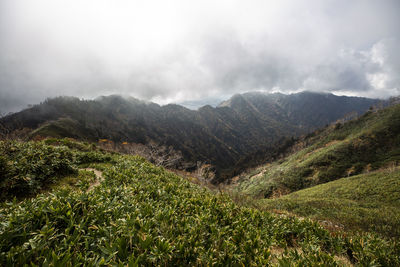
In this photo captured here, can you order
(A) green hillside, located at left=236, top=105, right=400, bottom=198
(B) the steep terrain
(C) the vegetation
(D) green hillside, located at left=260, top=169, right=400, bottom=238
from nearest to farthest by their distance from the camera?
(C) the vegetation < (D) green hillside, located at left=260, top=169, right=400, bottom=238 < (B) the steep terrain < (A) green hillside, located at left=236, top=105, right=400, bottom=198

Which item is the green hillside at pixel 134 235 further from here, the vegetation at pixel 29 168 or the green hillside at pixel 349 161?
the green hillside at pixel 349 161

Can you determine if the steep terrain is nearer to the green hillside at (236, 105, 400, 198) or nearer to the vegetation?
the green hillside at (236, 105, 400, 198)

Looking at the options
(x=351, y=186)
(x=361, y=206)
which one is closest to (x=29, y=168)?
(x=361, y=206)

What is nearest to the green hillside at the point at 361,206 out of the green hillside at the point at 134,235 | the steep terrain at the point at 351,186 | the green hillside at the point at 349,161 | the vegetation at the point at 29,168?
the steep terrain at the point at 351,186

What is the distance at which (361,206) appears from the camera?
53.2 ft

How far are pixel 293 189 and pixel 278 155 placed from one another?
297 ft

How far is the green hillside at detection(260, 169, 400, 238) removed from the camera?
10869 millimetres

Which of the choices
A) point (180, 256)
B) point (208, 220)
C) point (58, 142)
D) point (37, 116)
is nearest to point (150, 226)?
point (180, 256)

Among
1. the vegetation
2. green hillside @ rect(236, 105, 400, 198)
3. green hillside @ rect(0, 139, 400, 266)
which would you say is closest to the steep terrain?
green hillside @ rect(236, 105, 400, 198)

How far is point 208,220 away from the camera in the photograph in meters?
5.25

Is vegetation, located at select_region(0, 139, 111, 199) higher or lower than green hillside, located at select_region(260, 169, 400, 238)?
higher

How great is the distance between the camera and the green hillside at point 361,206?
10869 mm

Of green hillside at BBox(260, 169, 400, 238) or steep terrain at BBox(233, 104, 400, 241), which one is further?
steep terrain at BBox(233, 104, 400, 241)

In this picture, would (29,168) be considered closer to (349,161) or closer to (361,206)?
(361,206)
